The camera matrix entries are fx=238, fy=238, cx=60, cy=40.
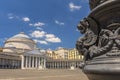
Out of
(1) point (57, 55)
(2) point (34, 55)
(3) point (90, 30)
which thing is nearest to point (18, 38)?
(2) point (34, 55)

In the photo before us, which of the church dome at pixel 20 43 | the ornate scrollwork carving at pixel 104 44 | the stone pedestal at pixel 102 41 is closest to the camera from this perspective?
the stone pedestal at pixel 102 41

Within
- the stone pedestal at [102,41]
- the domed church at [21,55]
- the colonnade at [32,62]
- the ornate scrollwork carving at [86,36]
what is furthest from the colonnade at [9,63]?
the stone pedestal at [102,41]

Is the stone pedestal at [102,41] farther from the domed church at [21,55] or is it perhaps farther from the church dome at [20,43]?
the church dome at [20,43]

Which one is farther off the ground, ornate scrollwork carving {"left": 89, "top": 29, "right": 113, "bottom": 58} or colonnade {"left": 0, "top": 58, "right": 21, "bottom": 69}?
ornate scrollwork carving {"left": 89, "top": 29, "right": 113, "bottom": 58}

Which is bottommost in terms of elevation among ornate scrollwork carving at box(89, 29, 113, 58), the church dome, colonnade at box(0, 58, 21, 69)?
colonnade at box(0, 58, 21, 69)

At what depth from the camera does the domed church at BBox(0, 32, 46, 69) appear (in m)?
87.8

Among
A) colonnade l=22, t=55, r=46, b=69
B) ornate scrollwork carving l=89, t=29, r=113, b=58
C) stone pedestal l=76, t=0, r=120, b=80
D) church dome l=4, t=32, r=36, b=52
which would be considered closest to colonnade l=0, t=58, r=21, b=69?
colonnade l=22, t=55, r=46, b=69

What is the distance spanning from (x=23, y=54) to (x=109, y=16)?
90.9 metres

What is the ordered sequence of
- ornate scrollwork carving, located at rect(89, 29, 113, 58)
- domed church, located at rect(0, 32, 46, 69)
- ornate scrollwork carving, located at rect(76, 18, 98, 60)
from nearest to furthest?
ornate scrollwork carving, located at rect(89, 29, 113, 58)
ornate scrollwork carving, located at rect(76, 18, 98, 60)
domed church, located at rect(0, 32, 46, 69)

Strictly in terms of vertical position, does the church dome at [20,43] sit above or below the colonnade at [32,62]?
above

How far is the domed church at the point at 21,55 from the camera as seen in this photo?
87.8m

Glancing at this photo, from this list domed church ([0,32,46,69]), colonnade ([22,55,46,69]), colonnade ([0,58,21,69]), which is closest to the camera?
colonnade ([0,58,21,69])

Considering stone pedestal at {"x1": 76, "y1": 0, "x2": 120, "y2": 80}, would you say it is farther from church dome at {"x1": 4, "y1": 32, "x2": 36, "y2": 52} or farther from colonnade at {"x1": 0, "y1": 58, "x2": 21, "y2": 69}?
church dome at {"x1": 4, "y1": 32, "x2": 36, "y2": 52}

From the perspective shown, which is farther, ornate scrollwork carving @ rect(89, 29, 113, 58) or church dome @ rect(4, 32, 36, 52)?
church dome @ rect(4, 32, 36, 52)
